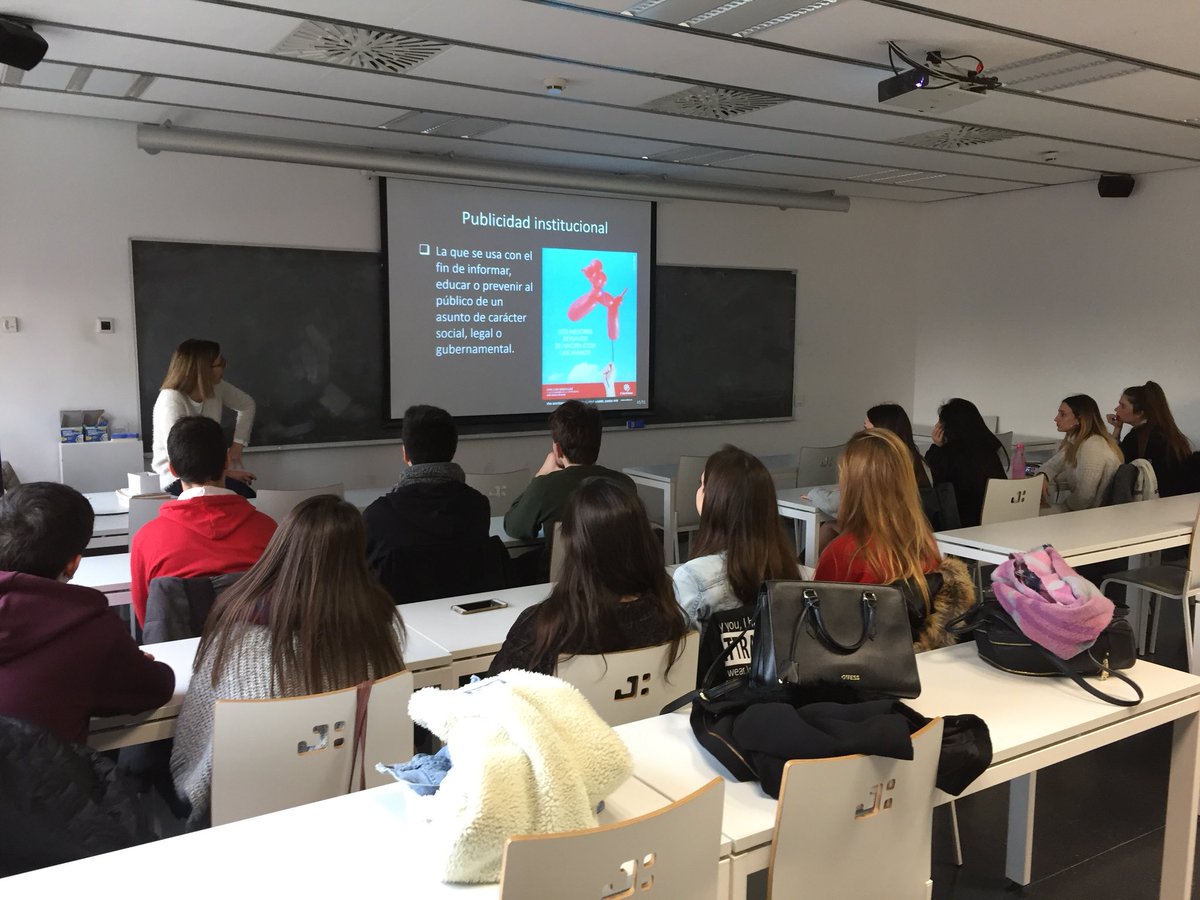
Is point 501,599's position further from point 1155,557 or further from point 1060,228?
point 1060,228

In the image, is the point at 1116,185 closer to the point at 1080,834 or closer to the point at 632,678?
the point at 1080,834

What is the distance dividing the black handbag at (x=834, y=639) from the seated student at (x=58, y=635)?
1320 millimetres

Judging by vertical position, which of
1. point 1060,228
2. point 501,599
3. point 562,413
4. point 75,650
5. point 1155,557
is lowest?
point 1155,557

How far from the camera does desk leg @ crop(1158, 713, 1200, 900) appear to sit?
2.22m

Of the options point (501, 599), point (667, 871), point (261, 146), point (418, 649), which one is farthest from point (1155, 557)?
point (261, 146)

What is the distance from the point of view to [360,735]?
190 cm

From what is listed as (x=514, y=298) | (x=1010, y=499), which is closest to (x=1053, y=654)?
(x=1010, y=499)

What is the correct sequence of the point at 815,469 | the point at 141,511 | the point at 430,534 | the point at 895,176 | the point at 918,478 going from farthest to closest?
the point at 895,176
the point at 815,469
the point at 918,478
the point at 141,511
the point at 430,534

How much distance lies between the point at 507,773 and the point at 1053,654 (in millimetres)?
1509

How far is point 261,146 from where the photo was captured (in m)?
5.73

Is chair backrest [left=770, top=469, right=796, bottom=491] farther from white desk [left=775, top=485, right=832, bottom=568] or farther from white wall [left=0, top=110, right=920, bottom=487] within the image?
white wall [left=0, top=110, right=920, bottom=487]

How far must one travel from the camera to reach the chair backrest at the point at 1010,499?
15.3 feet

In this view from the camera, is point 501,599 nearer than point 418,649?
No

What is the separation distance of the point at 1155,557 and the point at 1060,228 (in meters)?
3.71
